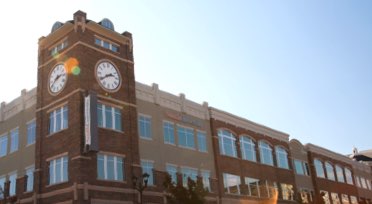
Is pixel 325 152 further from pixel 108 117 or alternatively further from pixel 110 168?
pixel 110 168

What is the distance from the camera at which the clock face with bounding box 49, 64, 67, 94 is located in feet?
113

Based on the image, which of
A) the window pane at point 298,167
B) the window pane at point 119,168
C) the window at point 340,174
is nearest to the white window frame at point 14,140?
the window pane at point 119,168

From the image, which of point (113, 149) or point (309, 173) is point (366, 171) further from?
point (113, 149)

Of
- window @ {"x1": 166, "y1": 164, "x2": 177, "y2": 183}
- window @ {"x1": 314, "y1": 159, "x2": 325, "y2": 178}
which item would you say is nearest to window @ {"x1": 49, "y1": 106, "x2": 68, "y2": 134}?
window @ {"x1": 166, "y1": 164, "x2": 177, "y2": 183}

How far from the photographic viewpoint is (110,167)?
106 ft

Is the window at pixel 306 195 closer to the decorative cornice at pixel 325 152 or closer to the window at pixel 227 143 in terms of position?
the decorative cornice at pixel 325 152

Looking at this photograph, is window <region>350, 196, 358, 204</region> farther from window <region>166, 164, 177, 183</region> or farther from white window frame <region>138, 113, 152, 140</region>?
white window frame <region>138, 113, 152, 140</region>

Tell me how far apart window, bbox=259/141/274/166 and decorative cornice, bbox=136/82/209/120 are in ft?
30.3

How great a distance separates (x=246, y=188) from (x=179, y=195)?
1593 centimetres

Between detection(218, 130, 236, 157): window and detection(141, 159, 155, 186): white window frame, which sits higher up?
detection(218, 130, 236, 157): window

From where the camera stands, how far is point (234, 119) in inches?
1860

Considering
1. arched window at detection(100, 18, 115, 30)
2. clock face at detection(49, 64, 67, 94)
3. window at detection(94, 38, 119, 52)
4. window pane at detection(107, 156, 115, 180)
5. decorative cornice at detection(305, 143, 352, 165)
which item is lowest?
window pane at detection(107, 156, 115, 180)

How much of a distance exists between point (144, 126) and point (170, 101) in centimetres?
432

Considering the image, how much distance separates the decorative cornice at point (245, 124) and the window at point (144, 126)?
29.3 ft
